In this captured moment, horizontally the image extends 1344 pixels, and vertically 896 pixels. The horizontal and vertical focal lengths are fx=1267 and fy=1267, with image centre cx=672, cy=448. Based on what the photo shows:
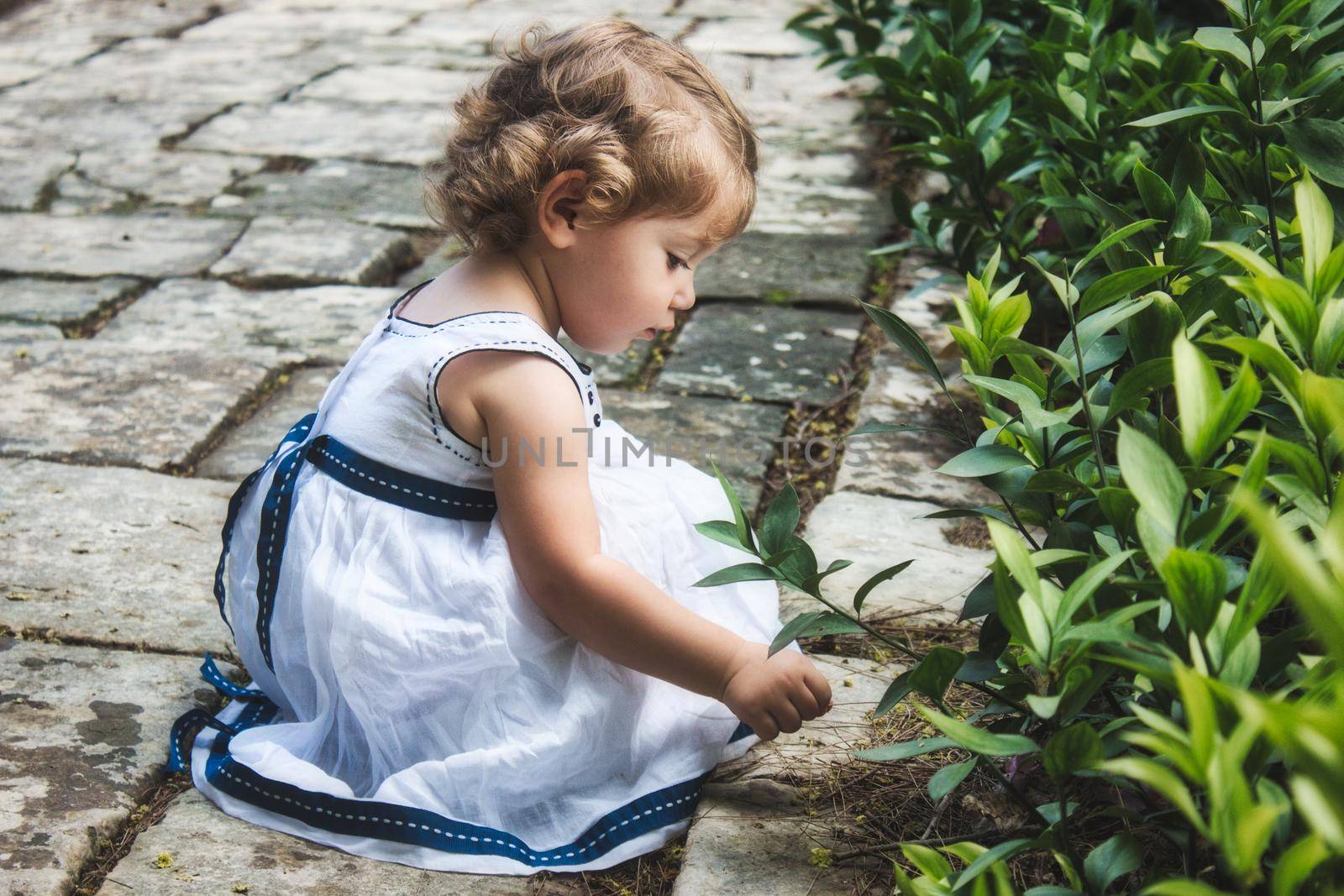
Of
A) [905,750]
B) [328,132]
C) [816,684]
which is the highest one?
[905,750]

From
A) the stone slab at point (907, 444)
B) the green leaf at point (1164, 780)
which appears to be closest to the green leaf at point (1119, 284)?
the green leaf at point (1164, 780)

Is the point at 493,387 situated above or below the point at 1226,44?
below

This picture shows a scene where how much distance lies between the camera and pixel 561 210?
5.23 feet

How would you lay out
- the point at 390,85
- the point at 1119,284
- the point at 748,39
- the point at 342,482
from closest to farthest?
the point at 1119,284 → the point at 342,482 → the point at 390,85 → the point at 748,39

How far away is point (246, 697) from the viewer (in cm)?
167

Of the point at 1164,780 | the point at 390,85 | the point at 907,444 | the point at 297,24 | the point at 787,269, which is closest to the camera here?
the point at 1164,780

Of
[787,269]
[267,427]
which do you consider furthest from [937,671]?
[787,269]

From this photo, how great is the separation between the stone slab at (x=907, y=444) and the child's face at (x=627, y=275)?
0.70 metres

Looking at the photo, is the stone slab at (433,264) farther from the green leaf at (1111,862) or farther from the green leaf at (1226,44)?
the green leaf at (1111,862)

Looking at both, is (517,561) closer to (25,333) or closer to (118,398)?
(118,398)

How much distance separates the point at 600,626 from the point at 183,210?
2.58 meters

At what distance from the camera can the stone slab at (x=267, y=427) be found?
7.49 feet

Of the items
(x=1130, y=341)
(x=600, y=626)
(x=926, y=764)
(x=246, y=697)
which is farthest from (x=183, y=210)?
(x=1130, y=341)

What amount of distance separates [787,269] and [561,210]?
1.66m
